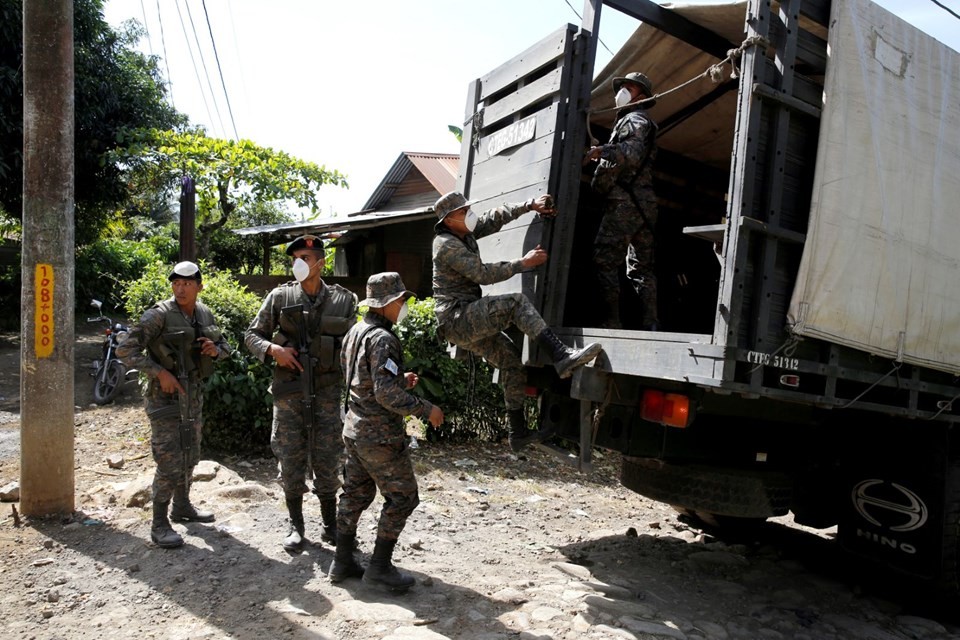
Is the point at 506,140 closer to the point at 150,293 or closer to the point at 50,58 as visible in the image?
the point at 50,58

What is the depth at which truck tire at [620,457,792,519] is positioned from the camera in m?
4.04

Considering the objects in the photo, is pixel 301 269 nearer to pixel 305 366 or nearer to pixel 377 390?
pixel 305 366

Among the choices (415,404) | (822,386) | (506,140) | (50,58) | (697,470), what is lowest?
(697,470)

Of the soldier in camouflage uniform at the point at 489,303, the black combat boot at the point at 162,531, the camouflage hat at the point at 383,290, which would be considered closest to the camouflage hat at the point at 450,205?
the soldier in camouflage uniform at the point at 489,303

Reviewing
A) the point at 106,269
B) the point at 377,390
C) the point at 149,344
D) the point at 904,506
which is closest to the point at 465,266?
the point at 377,390

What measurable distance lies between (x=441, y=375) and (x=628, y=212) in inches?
126

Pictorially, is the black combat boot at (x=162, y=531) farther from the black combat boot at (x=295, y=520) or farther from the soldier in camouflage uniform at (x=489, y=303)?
the soldier in camouflage uniform at (x=489, y=303)

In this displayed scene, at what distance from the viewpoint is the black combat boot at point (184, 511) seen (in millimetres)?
4949

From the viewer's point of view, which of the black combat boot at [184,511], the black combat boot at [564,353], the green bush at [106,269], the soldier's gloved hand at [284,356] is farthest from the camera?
the green bush at [106,269]

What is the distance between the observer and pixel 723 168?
6309 millimetres

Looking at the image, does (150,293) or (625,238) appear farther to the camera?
(150,293)

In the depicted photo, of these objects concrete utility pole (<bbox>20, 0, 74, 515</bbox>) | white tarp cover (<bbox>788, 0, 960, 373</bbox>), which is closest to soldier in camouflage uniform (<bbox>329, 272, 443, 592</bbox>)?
white tarp cover (<bbox>788, 0, 960, 373</bbox>)

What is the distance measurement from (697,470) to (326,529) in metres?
2.30

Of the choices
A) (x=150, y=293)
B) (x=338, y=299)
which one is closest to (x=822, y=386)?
(x=338, y=299)
